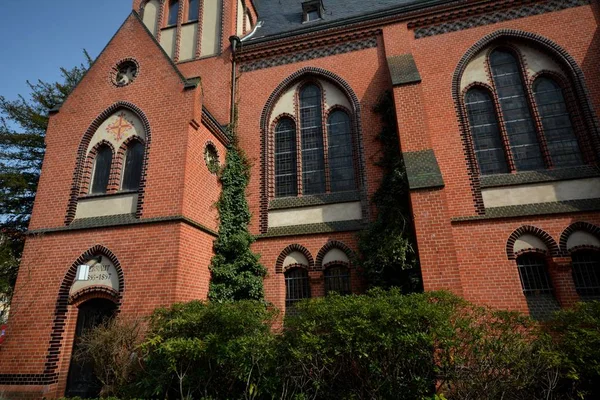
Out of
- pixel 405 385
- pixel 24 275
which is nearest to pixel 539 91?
pixel 405 385

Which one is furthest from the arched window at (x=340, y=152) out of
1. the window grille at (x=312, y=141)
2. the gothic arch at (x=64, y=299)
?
the gothic arch at (x=64, y=299)

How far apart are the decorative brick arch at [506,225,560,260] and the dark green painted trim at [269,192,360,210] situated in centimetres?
A: 413

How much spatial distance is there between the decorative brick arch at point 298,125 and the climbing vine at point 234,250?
0.59 metres

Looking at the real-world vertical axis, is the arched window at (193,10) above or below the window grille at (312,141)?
above

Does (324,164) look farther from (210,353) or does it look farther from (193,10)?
(193,10)

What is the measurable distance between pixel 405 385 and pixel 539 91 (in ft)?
31.4

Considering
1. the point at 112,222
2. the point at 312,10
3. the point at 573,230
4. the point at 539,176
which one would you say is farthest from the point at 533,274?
the point at 312,10

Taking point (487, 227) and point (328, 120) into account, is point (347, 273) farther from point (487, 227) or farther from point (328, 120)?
point (328, 120)

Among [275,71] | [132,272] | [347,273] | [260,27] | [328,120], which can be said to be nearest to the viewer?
[132,272]

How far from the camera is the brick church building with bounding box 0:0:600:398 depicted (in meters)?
8.16

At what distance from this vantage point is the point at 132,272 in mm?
8156

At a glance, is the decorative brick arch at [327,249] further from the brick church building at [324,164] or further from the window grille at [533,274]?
the window grille at [533,274]

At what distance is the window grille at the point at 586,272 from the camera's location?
803cm

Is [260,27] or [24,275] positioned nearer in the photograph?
[24,275]
